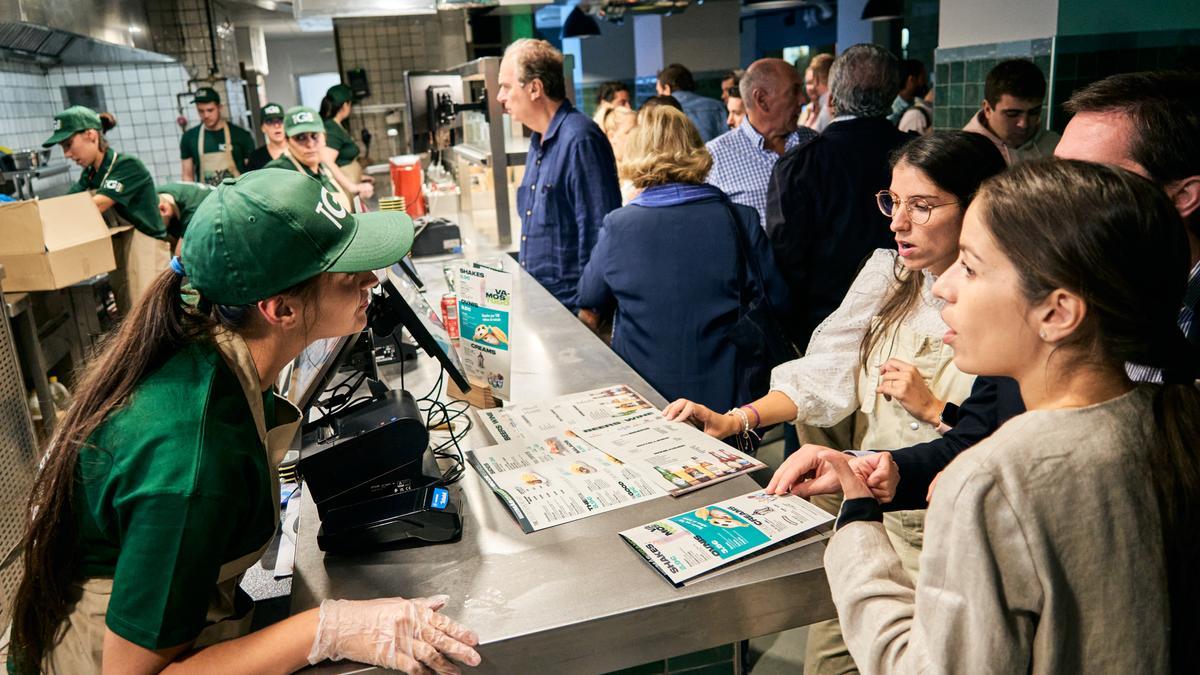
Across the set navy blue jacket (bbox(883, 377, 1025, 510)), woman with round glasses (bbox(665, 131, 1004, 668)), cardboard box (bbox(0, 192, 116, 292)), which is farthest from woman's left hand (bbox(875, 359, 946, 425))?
cardboard box (bbox(0, 192, 116, 292))

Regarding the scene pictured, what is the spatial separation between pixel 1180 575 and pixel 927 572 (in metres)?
0.27

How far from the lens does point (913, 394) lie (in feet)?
5.39

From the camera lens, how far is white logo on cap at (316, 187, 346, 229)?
1.26m

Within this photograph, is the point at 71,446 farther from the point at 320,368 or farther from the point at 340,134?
the point at 340,134

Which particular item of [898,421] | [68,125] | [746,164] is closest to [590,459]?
[898,421]

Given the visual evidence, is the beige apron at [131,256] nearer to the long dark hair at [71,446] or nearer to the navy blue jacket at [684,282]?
the navy blue jacket at [684,282]

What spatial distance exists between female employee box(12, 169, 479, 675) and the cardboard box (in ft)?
10.4

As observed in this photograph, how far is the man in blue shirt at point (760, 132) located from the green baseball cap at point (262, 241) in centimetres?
287

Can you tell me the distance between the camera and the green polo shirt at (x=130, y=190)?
15.9 ft

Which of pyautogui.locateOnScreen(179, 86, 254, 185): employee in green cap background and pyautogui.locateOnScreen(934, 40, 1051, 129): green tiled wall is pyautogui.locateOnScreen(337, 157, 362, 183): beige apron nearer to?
pyautogui.locateOnScreen(179, 86, 254, 185): employee in green cap background

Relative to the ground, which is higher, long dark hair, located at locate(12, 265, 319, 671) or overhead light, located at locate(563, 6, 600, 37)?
overhead light, located at locate(563, 6, 600, 37)

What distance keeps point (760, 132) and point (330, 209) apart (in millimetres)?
2944

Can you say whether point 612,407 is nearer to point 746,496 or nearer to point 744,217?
point 746,496

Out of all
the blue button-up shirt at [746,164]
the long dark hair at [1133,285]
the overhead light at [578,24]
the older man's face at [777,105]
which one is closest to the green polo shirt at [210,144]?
the blue button-up shirt at [746,164]
